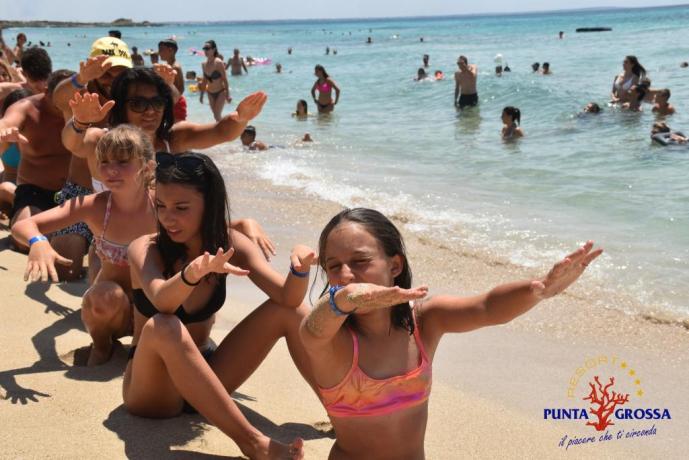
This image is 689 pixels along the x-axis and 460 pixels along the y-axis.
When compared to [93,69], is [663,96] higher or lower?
lower

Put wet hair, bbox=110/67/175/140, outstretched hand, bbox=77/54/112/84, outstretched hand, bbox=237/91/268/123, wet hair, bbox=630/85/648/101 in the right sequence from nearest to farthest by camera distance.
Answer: wet hair, bbox=110/67/175/140 < outstretched hand, bbox=237/91/268/123 < outstretched hand, bbox=77/54/112/84 < wet hair, bbox=630/85/648/101

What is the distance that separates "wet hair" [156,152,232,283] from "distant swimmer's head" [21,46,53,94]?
12.2ft

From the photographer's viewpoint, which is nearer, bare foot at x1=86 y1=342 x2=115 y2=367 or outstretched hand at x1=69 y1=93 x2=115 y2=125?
bare foot at x1=86 y1=342 x2=115 y2=367

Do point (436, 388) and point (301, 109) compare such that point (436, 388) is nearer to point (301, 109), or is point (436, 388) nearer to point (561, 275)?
point (561, 275)

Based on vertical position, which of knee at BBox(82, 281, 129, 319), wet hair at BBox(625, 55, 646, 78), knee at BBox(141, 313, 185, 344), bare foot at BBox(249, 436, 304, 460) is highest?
knee at BBox(141, 313, 185, 344)

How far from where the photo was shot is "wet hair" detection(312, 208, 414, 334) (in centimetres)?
259

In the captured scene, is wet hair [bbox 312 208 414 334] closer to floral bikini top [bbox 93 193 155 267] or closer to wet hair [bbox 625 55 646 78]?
floral bikini top [bbox 93 193 155 267]

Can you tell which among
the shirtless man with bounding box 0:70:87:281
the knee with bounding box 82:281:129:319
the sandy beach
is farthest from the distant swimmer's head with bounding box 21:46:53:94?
the knee with bounding box 82:281:129:319

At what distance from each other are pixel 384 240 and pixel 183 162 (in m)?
0.91

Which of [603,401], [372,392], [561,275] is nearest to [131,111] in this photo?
[372,392]

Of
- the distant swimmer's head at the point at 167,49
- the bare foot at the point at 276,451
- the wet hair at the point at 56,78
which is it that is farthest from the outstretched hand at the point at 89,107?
the distant swimmer's head at the point at 167,49

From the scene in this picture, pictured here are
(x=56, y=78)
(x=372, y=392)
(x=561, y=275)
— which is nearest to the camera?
(x=561, y=275)

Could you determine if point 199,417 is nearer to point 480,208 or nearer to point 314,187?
point 480,208

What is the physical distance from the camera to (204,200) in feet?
10.2
